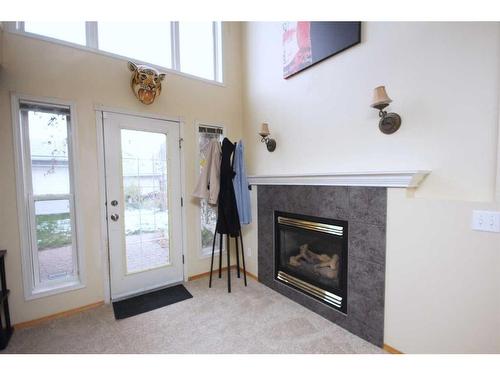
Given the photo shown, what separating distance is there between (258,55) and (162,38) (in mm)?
1193

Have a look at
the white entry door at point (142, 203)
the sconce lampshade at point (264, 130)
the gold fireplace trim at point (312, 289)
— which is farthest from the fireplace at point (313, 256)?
the white entry door at point (142, 203)

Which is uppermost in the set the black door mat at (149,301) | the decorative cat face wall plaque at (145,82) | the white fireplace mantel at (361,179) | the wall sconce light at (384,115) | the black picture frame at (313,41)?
the black picture frame at (313,41)

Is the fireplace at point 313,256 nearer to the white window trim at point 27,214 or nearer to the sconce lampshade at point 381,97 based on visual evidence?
the sconce lampshade at point 381,97

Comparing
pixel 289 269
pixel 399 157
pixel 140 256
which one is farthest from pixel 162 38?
pixel 289 269

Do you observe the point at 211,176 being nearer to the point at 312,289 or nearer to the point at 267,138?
the point at 267,138

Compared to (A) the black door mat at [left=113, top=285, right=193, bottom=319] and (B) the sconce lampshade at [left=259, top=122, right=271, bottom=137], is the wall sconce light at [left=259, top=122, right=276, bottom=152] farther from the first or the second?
(A) the black door mat at [left=113, top=285, right=193, bottom=319]

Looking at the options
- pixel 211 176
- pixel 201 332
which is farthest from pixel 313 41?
→ pixel 201 332

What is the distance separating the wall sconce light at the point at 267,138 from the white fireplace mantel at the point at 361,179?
41cm

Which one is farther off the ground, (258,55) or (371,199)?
(258,55)

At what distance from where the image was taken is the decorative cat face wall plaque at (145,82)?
229cm

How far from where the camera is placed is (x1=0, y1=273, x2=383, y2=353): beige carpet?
1.67 m

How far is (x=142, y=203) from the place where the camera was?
2512 mm

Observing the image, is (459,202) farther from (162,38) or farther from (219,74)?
(162,38)
